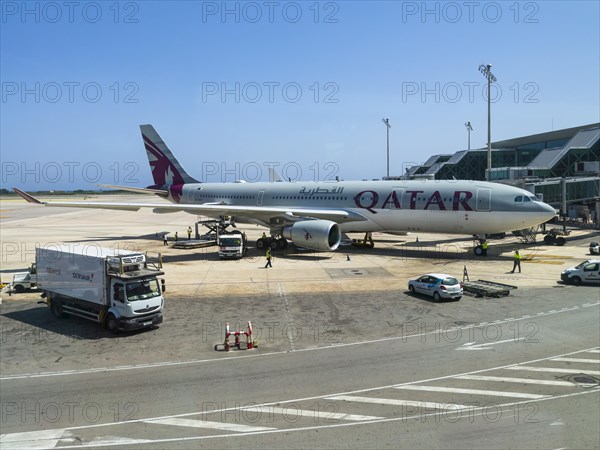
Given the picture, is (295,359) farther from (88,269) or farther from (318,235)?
(318,235)

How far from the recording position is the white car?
26.6 metres

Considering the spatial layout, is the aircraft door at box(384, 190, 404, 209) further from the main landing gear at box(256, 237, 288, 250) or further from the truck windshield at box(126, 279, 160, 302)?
the truck windshield at box(126, 279, 160, 302)

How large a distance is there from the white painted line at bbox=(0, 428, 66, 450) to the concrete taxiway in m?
0.05

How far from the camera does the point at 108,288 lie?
21.4 m

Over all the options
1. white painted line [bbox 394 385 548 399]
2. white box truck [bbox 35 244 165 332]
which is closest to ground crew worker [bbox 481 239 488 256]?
white painted line [bbox 394 385 548 399]

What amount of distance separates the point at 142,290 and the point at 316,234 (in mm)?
20420

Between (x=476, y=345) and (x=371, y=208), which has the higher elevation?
(x=371, y=208)

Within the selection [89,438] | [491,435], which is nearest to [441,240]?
[491,435]

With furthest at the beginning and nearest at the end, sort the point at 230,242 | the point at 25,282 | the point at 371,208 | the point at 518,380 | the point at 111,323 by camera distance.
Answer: the point at 371,208, the point at 230,242, the point at 25,282, the point at 111,323, the point at 518,380

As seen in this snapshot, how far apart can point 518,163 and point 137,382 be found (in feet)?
350

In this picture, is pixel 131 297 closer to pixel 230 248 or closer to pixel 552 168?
pixel 230 248

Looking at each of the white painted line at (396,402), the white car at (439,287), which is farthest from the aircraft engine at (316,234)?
the white painted line at (396,402)

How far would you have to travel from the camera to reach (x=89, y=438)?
12477 mm

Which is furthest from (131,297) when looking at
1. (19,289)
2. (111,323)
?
(19,289)
